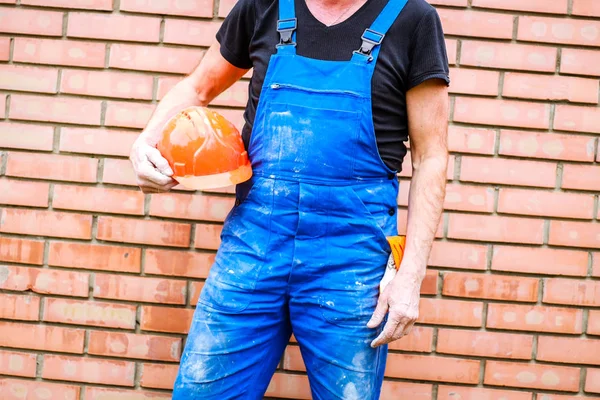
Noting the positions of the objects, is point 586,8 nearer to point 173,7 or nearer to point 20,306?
point 173,7

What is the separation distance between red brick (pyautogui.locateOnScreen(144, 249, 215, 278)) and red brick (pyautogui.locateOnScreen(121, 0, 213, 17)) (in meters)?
1.00

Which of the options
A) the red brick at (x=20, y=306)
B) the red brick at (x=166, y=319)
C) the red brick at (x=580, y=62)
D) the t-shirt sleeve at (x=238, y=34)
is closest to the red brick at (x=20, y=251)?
the red brick at (x=20, y=306)

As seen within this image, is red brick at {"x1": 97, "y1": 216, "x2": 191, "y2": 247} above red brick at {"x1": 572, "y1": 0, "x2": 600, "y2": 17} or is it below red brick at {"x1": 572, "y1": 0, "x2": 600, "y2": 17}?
below

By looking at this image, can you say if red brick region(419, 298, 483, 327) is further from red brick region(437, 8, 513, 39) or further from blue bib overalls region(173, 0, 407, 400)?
red brick region(437, 8, 513, 39)

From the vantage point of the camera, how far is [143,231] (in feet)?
8.47

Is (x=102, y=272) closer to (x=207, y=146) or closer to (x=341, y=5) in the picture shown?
(x=207, y=146)

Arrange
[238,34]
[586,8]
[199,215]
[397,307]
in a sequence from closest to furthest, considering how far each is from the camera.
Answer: [397,307], [238,34], [586,8], [199,215]

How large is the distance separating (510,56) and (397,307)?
1275 millimetres

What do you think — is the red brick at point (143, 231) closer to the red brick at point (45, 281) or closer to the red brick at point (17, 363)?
the red brick at point (45, 281)

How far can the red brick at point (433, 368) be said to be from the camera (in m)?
2.54

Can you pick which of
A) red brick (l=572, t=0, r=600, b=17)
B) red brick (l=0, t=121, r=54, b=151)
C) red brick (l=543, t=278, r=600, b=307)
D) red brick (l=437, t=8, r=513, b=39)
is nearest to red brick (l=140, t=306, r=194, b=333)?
red brick (l=0, t=121, r=54, b=151)

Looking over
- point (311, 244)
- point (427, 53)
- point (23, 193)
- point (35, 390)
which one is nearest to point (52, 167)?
point (23, 193)

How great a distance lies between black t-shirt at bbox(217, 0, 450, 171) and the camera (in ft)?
6.07

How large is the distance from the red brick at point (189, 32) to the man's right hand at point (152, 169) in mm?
800
